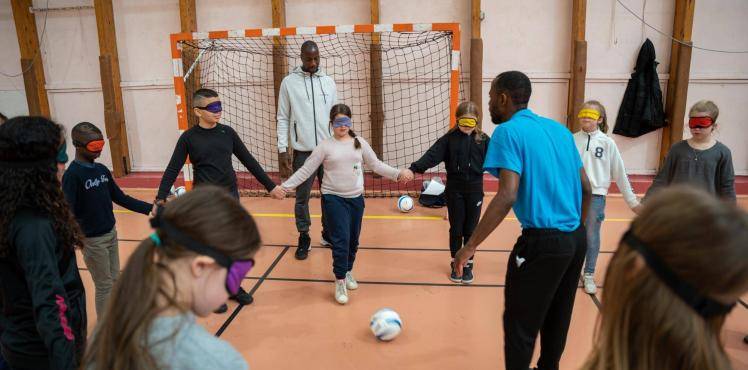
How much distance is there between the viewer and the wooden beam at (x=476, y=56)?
280 inches

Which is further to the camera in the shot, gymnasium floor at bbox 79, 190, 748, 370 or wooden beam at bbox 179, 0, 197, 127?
wooden beam at bbox 179, 0, 197, 127

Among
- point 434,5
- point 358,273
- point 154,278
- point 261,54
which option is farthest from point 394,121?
point 154,278

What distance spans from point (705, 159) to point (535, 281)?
202 cm

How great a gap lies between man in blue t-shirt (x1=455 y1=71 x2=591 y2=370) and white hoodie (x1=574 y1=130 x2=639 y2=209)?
1.57m

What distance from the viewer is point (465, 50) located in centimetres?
743

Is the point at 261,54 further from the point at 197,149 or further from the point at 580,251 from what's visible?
the point at 580,251

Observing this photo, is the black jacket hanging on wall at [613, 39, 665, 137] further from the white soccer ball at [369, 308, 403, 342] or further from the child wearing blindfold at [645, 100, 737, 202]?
the white soccer ball at [369, 308, 403, 342]

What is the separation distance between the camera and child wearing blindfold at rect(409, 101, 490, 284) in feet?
12.8

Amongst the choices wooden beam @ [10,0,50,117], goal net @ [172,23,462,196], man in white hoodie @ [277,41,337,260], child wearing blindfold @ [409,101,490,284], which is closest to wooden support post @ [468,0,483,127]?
goal net @ [172,23,462,196]

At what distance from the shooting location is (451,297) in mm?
3783

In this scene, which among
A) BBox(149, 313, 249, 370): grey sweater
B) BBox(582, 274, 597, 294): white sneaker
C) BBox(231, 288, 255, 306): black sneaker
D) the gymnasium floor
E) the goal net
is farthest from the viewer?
the goal net

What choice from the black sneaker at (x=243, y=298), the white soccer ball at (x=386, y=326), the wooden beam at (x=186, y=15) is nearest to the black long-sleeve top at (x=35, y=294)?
the white soccer ball at (x=386, y=326)

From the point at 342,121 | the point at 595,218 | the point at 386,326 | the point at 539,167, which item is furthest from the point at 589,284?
the point at 342,121

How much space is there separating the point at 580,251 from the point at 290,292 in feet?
8.16
